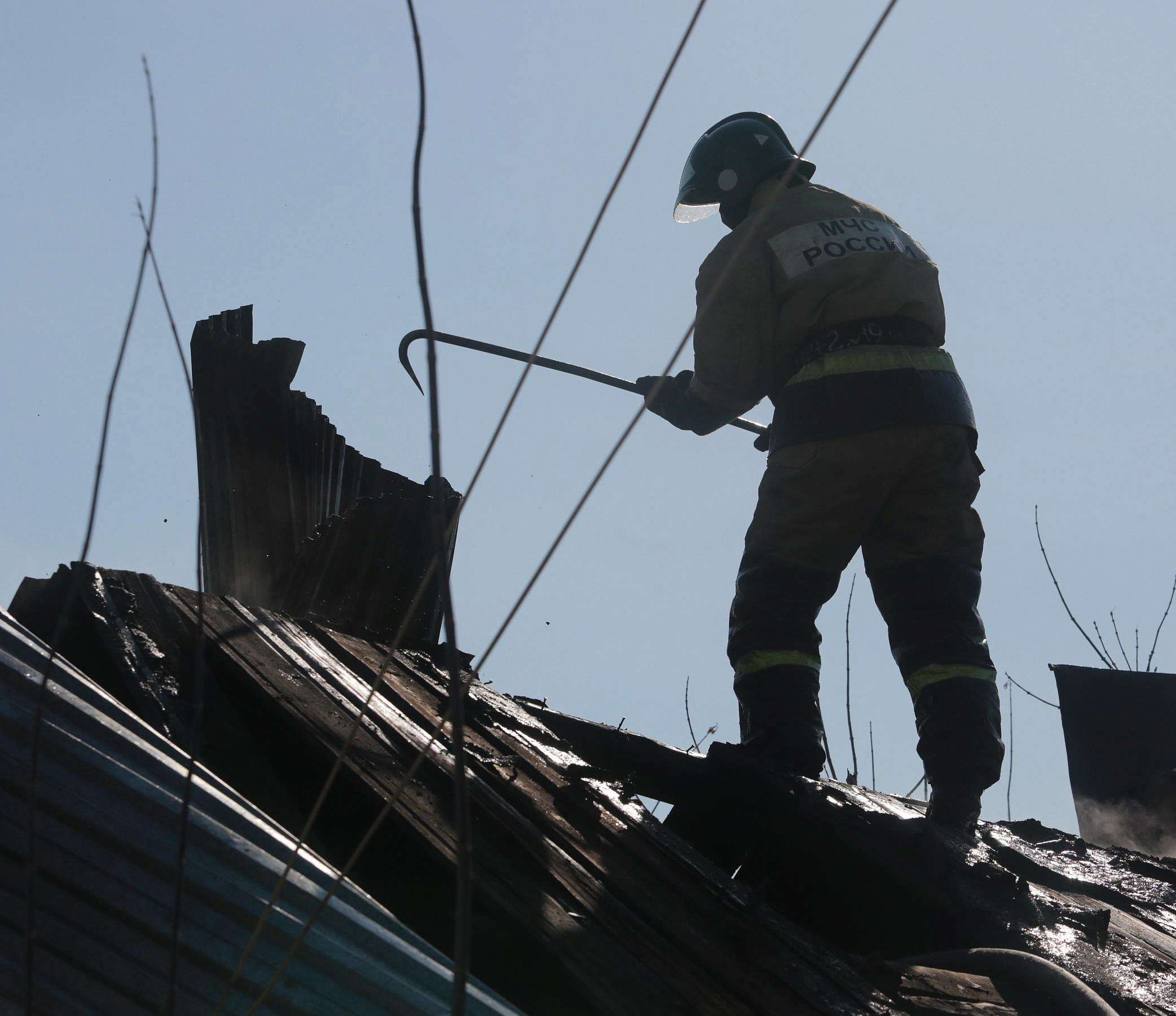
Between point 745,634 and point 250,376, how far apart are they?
1.71 metres

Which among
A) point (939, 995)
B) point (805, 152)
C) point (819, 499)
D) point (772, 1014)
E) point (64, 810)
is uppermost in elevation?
point (819, 499)

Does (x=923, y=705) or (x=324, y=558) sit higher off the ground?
(x=923, y=705)

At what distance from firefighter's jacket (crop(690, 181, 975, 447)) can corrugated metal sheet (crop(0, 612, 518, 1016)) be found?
2.07 metres

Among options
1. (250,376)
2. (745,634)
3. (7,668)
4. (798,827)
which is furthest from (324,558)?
(7,668)

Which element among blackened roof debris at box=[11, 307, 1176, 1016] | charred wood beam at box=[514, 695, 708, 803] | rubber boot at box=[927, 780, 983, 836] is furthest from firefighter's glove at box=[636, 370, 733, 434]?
rubber boot at box=[927, 780, 983, 836]

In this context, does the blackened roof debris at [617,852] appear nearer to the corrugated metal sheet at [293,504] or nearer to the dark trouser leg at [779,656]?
the dark trouser leg at [779,656]

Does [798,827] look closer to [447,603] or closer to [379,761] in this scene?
[379,761]

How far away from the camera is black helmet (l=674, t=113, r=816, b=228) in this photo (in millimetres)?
3717

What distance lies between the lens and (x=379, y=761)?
2033 millimetres

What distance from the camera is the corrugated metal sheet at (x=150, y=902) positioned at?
123cm

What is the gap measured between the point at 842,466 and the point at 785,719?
66 cm

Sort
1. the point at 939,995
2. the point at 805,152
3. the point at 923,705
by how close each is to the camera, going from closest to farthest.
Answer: the point at 805,152 < the point at 939,995 < the point at 923,705

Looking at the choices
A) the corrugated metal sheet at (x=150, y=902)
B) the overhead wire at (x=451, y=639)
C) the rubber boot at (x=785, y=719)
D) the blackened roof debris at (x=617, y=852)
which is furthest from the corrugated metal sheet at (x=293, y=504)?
the overhead wire at (x=451, y=639)

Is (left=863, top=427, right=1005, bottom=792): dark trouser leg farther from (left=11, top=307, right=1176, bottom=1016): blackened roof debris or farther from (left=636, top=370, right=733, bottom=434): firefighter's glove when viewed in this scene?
(left=636, top=370, right=733, bottom=434): firefighter's glove
